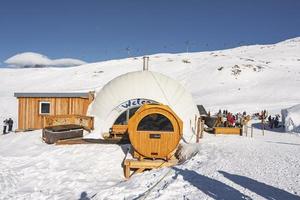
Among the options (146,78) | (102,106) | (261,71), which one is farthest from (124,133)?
(261,71)

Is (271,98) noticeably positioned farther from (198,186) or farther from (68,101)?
(198,186)

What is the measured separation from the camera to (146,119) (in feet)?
42.9

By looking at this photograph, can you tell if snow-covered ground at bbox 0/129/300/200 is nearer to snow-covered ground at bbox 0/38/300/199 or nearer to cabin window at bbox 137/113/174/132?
snow-covered ground at bbox 0/38/300/199

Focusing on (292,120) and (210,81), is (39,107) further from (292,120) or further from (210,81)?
(210,81)

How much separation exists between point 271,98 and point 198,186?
3724 cm

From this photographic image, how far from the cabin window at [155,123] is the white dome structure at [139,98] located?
3666mm

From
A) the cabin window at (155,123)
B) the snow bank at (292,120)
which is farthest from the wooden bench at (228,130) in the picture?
the cabin window at (155,123)

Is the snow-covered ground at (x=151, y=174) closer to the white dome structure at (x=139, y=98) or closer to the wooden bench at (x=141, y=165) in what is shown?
the wooden bench at (x=141, y=165)

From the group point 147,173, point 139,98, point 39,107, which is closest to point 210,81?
point 39,107

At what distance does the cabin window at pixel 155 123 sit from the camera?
13000 millimetres

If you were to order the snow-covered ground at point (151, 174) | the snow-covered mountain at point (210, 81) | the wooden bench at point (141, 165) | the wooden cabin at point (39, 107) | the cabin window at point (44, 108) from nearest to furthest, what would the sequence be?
the snow-covered ground at point (151, 174) → the wooden bench at point (141, 165) → the wooden cabin at point (39, 107) → the cabin window at point (44, 108) → the snow-covered mountain at point (210, 81)

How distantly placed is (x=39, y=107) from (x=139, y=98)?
7581mm

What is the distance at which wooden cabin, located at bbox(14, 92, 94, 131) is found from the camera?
21312 mm

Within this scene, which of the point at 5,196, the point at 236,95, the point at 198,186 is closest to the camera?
the point at 198,186
